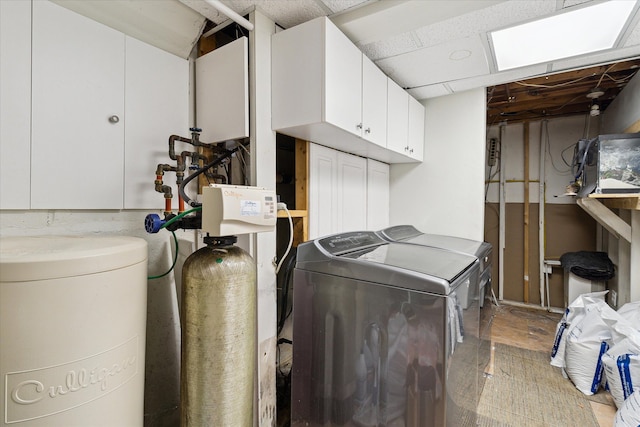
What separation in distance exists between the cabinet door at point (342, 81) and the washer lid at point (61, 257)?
40.2 inches

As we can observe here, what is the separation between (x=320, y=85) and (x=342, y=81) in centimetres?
19

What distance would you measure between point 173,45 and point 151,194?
811 millimetres

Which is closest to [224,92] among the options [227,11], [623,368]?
[227,11]

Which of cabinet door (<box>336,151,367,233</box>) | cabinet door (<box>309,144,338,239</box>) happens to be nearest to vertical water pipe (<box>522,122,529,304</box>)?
cabinet door (<box>336,151,367,233</box>)

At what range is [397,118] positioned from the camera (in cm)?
233


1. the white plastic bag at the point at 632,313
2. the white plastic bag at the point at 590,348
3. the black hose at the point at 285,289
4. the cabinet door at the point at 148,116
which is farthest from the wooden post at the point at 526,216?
the cabinet door at the point at 148,116

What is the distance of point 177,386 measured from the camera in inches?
67.2

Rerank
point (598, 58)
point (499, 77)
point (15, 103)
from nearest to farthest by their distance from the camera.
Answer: point (15, 103)
point (598, 58)
point (499, 77)

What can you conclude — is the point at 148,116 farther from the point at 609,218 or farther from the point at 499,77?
the point at 609,218

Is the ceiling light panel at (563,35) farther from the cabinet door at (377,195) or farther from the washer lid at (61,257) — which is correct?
the washer lid at (61,257)

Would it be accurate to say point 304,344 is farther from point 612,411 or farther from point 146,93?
point 612,411

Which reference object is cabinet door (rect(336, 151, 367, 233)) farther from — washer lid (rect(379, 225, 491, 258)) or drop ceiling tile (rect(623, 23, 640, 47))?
drop ceiling tile (rect(623, 23, 640, 47))

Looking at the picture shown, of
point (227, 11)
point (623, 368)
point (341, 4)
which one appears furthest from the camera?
point (623, 368)

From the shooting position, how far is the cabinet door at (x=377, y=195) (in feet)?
8.59
